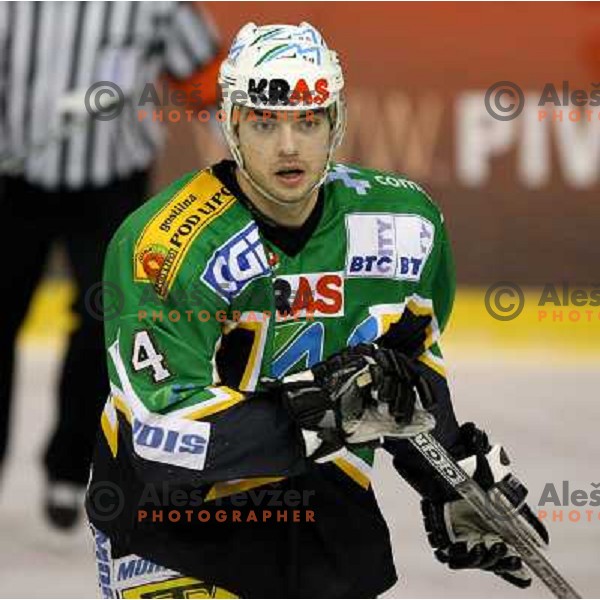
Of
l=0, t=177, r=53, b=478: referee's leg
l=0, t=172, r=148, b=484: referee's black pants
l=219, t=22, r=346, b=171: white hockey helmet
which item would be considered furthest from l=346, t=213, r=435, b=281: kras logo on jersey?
l=0, t=177, r=53, b=478: referee's leg

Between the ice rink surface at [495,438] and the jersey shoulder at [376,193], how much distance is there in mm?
1801

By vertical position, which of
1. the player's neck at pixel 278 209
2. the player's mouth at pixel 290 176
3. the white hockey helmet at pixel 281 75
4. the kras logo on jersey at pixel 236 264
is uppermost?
the white hockey helmet at pixel 281 75

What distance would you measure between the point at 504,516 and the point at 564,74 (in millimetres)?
4721

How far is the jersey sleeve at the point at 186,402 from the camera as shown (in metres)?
3.47

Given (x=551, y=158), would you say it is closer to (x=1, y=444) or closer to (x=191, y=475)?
(x=1, y=444)

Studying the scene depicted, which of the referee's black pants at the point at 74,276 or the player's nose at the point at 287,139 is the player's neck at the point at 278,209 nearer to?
the player's nose at the point at 287,139

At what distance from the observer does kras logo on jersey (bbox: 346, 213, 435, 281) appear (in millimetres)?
3660

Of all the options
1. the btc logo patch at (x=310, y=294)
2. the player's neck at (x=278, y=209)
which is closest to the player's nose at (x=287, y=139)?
the player's neck at (x=278, y=209)

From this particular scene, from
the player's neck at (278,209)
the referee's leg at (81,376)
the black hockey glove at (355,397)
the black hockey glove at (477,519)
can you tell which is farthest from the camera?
the referee's leg at (81,376)

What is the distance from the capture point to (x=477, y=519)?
388cm

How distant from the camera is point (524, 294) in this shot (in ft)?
27.8

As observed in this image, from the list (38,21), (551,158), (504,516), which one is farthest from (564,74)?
(504,516)

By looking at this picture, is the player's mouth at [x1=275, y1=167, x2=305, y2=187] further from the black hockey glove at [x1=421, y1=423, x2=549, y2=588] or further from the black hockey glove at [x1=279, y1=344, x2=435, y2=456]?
the black hockey glove at [x1=421, y1=423, x2=549, y2=588]

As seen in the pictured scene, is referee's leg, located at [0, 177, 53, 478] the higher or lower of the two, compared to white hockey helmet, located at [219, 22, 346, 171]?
lower
